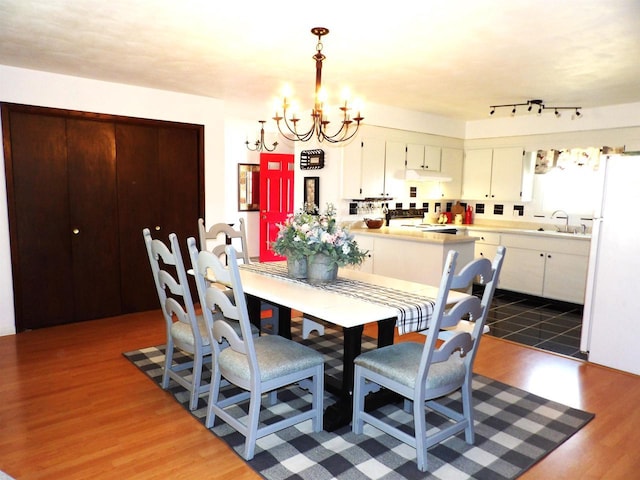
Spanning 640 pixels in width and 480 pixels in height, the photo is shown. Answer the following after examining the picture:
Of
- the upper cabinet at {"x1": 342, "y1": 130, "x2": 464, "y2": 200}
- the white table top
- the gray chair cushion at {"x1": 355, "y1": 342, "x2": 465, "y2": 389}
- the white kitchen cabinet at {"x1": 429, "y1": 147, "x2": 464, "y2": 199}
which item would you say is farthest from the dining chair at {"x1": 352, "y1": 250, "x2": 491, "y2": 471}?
the white kitchen cabinet at {"x1": 429, "y1": 147, "x2": 464, "y2": 199}

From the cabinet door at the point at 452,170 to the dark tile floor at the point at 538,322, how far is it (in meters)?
1.66

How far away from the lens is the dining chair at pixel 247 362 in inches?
87.7

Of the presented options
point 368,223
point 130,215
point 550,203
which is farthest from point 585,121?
point 130,215

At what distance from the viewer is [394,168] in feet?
19.1

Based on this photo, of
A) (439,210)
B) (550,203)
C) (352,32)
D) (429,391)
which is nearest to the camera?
(429,391)

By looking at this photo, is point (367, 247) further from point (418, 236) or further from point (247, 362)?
point (247, 362)

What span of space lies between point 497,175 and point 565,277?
1.74 metres

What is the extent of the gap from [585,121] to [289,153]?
14.9 feet

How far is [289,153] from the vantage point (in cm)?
816

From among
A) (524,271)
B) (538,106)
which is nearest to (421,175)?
(538,106)

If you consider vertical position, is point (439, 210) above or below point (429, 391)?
above

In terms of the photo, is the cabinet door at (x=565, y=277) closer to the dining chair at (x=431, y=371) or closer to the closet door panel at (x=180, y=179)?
the dining chair at (x=431, y=371)

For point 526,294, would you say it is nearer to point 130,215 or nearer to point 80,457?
point 130,215

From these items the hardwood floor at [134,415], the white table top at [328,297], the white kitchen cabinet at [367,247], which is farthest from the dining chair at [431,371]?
the white kitchen cabinet at [367,247]
